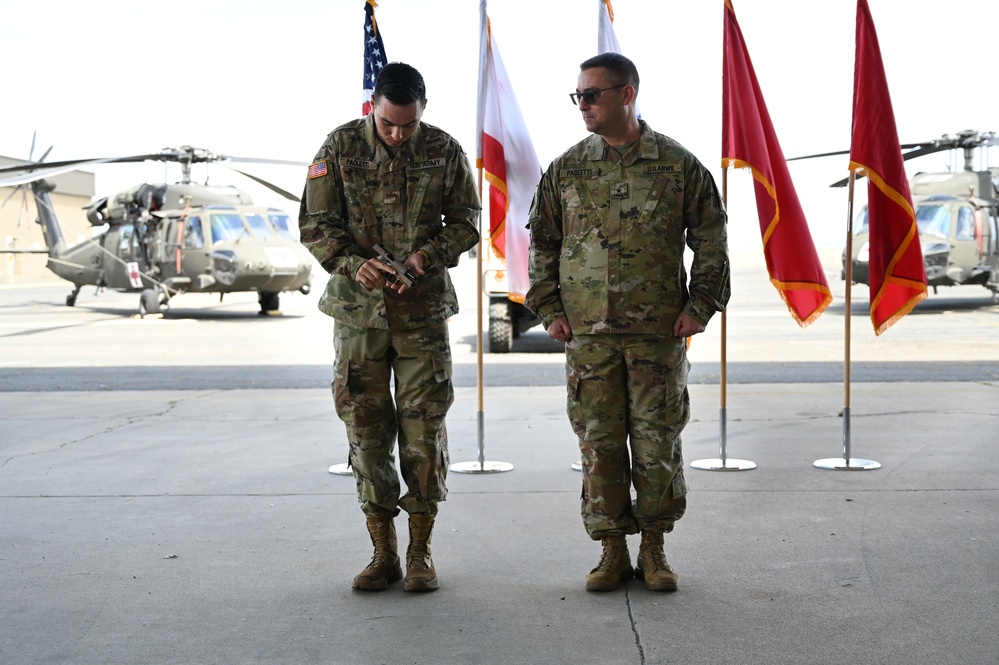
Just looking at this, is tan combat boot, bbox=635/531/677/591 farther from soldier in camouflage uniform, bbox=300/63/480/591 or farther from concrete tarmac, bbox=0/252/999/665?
soldier in camouflage uniform, bbox=300/63/480/591

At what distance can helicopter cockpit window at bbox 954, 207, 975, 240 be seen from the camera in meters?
18.4

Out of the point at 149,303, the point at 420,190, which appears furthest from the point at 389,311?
the point at 149,303

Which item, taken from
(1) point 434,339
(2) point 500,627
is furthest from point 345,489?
(2) point 500,627

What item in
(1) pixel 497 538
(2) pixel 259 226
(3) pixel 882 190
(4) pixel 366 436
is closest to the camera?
(4) pixel 366 436

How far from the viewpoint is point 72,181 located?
62.1 m

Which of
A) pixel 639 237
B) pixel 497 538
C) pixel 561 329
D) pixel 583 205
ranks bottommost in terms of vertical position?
pixel 497 538

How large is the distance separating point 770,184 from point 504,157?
1453 millimetres

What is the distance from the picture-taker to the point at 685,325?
3.73m

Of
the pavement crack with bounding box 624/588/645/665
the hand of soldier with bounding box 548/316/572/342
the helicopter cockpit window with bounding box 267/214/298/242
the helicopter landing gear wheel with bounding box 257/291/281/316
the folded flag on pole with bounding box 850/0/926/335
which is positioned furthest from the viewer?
the helicopter landing gear wheel with bounding box 257/291/281/316

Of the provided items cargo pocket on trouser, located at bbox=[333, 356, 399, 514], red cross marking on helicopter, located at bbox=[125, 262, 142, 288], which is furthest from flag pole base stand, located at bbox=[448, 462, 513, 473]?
red cross marking on helicopter, located at bbox=[125, 262, 142, 288]

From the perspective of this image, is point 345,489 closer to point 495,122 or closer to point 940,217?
point 495,122

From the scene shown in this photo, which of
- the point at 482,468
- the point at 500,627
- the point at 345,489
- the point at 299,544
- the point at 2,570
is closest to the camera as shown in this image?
the point at 500,627

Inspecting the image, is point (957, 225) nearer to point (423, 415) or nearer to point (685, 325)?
point (685, 325)

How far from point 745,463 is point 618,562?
2455 mm
